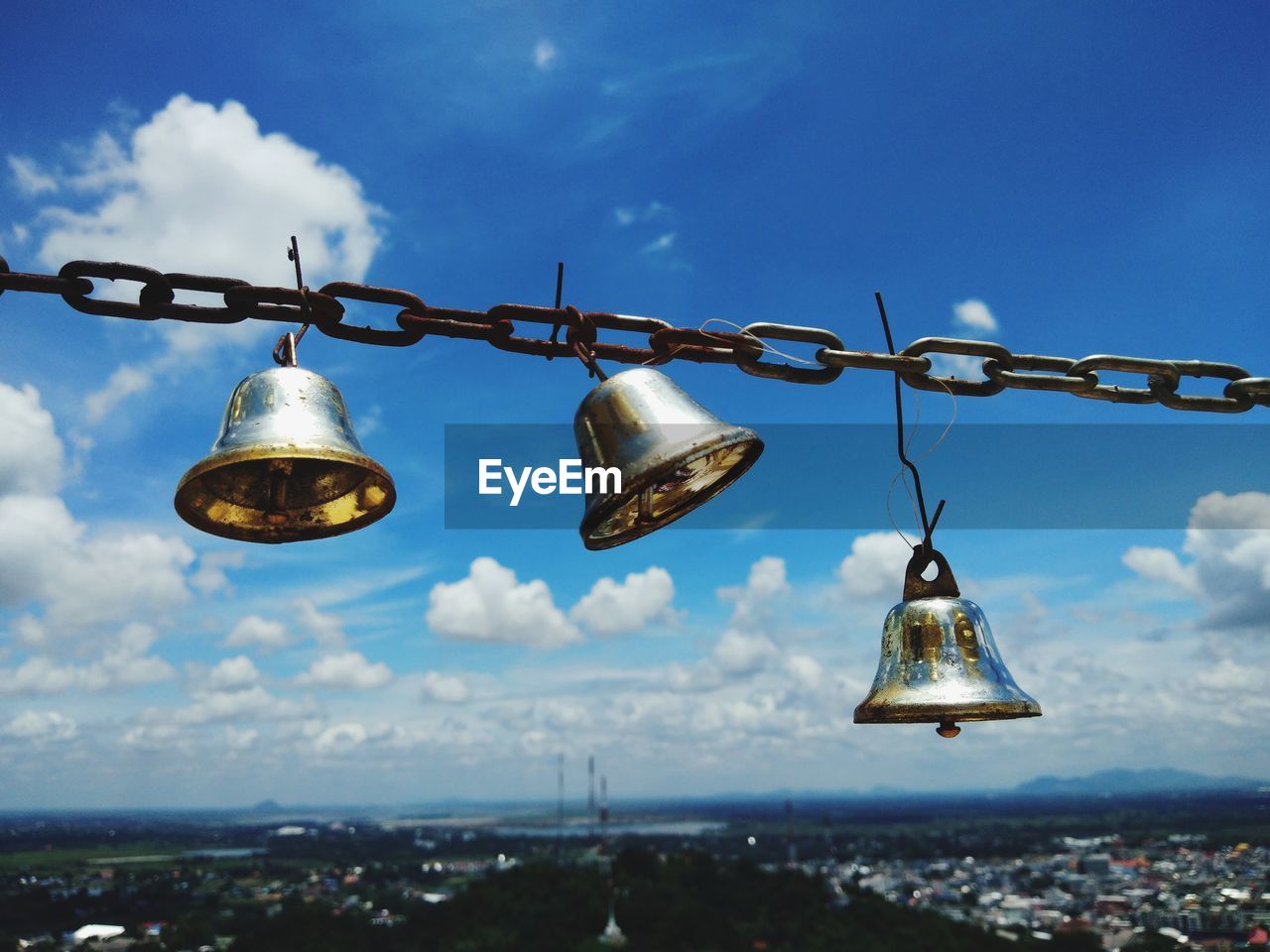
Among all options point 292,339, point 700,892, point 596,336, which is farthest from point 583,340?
point 700,892

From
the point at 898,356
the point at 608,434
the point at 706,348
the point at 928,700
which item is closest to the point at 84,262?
the point at 608,434

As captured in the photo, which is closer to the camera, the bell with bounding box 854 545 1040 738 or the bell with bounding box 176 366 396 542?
the bell with bounding box 176 366 396 542

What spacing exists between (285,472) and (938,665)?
1.95 m

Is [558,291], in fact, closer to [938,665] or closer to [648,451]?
[648,451]

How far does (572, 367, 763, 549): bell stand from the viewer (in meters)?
2.27

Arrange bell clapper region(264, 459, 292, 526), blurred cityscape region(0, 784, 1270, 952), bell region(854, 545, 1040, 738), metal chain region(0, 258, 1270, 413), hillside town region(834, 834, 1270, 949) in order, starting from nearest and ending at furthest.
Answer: metal chain region(0, 258, 1270, 413) < bell clapper region(264, 459, 292, 526) < bell region(854, 545, 1040, 738) < hillside town region(834, 834, 1270, 949) < blurred cityscape region(0, 784, 1270, 952)

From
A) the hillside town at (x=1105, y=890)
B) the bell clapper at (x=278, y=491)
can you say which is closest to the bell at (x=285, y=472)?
the bell clapper at (x=278, y=491)

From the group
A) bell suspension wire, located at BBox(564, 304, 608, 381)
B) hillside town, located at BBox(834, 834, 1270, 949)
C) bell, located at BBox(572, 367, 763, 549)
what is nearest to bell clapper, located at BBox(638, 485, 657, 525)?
bell, located at BBox(572, 367, 763, 549)

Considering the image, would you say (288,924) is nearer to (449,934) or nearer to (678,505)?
(449,934)

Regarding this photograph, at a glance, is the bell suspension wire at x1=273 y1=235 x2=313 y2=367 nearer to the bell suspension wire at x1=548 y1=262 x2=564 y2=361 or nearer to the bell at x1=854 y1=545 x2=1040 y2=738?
the bell suspension wire at x1=548 y1=262 x2=564 y2=361

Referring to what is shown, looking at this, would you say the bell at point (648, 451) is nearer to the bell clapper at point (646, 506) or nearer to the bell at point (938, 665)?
the bell clapper at point (646, 506)

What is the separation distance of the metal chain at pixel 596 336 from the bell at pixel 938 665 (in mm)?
639

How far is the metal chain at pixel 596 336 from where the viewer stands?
2164 millimetres

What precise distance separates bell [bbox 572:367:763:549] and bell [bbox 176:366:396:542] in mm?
517
